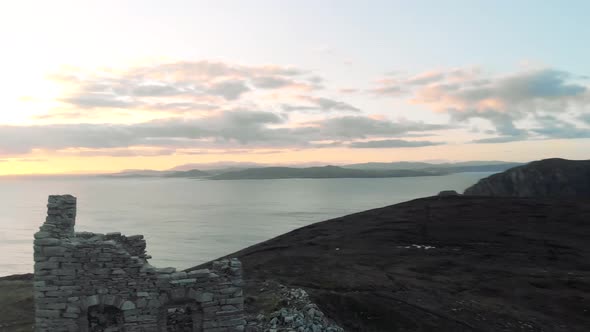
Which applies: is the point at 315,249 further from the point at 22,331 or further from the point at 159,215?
the point at 159,215

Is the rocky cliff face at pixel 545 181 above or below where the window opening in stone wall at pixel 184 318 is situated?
above

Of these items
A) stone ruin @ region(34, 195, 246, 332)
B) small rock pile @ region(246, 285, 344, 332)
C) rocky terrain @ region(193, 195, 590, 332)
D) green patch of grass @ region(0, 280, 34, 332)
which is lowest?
green patch of grass @ region(0, 280, 34, 332)

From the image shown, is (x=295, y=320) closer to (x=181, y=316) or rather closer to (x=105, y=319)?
(x=181, y=316)

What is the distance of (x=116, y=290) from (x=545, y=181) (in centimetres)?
13296

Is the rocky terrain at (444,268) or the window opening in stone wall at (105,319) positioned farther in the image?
the rocky terrain at (444,268)

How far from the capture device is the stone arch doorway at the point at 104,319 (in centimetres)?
1603

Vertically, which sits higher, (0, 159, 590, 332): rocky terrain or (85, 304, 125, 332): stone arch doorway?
(85, 304, 125, 332): stone arch doorway

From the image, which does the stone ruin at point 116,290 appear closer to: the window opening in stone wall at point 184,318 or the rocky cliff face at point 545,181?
the window opening in stone wall at point 184,318

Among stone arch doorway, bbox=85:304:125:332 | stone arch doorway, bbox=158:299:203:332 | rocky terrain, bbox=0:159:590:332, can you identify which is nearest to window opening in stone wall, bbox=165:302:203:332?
stone arch doorway, bbox=158:299:203:332

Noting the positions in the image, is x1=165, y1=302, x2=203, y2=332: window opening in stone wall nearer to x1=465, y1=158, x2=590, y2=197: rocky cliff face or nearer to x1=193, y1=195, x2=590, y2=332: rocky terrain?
x1=193, y1=195, x2=590, y2=332: rocky terrain

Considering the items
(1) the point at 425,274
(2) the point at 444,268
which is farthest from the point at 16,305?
(2) the point at 444,268

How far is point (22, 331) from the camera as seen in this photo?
22.0 m

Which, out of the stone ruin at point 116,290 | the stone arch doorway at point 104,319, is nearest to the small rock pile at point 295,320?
the stone ruin at point 116,290

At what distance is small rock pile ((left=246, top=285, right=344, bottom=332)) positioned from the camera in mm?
19109
